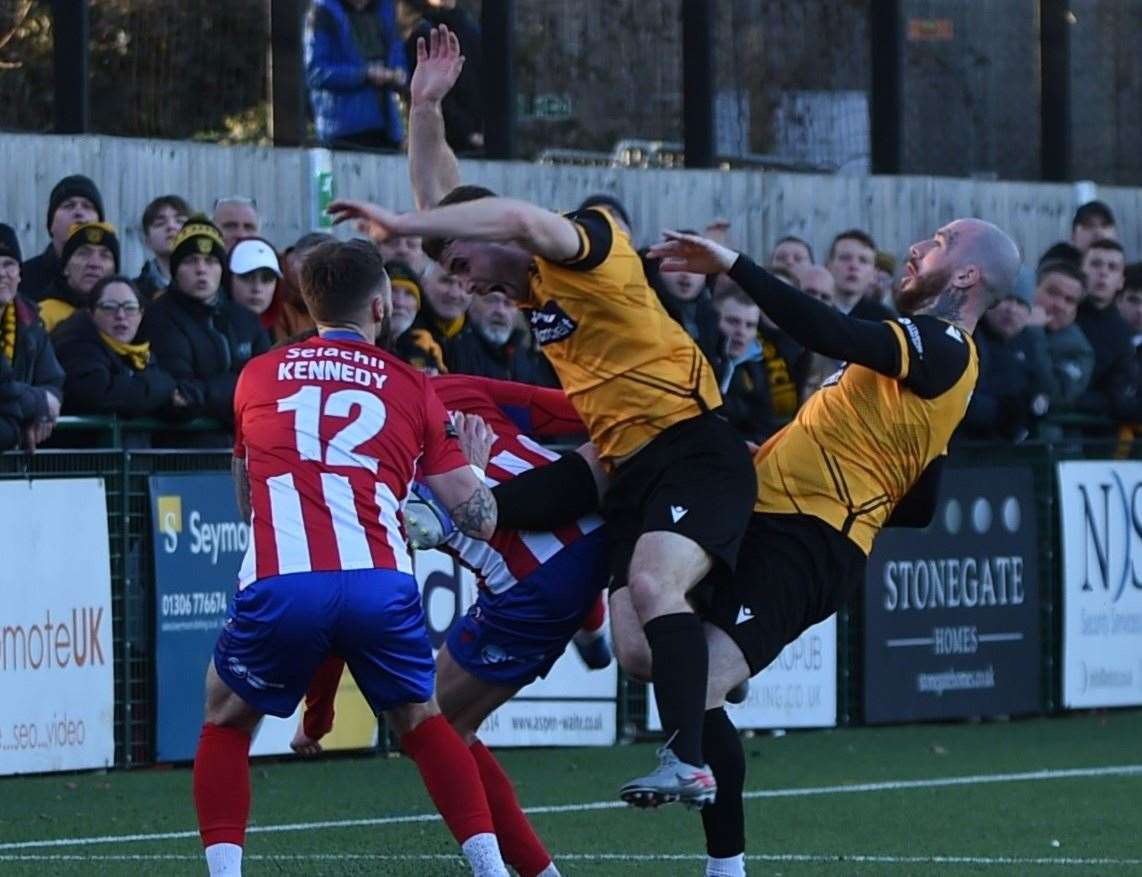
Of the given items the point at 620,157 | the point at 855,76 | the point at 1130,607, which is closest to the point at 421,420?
the point at 1130,607

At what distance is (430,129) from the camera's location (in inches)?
338

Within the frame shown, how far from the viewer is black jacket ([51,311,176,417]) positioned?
11.2 meters

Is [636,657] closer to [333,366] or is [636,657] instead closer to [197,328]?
[333,366]

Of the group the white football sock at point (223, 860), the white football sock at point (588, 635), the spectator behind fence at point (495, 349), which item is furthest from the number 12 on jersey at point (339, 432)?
the spectator behind fence at point (495, 349)

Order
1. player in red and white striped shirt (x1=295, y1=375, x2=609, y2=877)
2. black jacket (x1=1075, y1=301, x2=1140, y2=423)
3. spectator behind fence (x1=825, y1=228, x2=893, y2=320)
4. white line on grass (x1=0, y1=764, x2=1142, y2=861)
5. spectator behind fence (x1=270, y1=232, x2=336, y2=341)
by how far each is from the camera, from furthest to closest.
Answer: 1. black jacket (x1=1075, y1=301, x2=1140, y2=423)
2. spectator behind fence (x1=825, y1=228, x2=893, y2=320)
3. spectator behind fence (x1=270, y1=232, x2=336, y2=341)
4. white line on grass (x1=0, y1=764, x2=1142, y2=861)
5. player in red and white striped shirt (x1=295, y1=375, x2=609, y2=877)

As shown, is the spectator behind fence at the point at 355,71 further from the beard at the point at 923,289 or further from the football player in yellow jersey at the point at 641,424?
the beard at the point at 923,289

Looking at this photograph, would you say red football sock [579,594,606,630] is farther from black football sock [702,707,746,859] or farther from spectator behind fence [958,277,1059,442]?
spectator behind fence [958,277,1059,442]

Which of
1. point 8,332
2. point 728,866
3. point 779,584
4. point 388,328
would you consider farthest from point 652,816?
point 8,332

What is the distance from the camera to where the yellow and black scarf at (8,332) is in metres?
10.8

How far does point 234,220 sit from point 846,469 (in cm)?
537

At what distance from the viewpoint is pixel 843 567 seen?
26.8 feet

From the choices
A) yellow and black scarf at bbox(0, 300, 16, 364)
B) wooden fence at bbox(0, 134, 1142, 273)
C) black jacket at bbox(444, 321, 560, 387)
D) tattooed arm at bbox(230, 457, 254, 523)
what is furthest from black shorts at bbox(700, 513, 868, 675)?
wooden fence at bbox(0, 134, 1142, 273)

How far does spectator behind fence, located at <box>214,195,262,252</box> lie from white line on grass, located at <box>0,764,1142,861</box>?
3.64 m

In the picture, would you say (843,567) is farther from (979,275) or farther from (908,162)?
(908,162)
